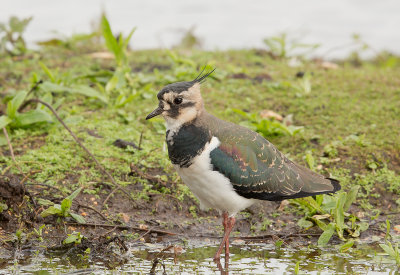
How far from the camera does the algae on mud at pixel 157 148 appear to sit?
543 cm

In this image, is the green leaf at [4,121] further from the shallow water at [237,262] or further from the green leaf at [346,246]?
the green leaf at [346,246]

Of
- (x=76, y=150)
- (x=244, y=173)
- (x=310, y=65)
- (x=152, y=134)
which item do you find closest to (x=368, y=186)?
(x=244, y=173)

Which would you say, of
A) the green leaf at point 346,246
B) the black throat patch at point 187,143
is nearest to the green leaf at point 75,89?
the black throat patch at point 187,143

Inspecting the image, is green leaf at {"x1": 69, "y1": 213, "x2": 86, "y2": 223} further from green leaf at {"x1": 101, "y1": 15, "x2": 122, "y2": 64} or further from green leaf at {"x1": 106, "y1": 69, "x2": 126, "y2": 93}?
green leaf at {"x1": 101, "y1": 15, "x2": 122, "y2": 64}

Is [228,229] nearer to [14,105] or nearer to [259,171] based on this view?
[259,171]

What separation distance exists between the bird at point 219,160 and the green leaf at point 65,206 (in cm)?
92

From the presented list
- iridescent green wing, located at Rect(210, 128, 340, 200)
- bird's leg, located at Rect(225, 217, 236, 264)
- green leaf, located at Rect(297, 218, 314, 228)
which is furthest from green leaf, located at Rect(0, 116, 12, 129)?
green leaf, located at Rect(297, 218, 314, 228)

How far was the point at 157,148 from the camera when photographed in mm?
6438

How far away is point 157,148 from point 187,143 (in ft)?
4.94

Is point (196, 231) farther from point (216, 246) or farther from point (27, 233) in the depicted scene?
point (27, 233)

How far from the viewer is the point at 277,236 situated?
549cm

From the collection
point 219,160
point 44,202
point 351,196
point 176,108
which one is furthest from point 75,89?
point 351,196

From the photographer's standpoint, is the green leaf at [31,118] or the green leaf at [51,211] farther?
the green leaf at [31,118]

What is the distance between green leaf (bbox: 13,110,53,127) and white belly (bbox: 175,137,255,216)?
2.09 m
